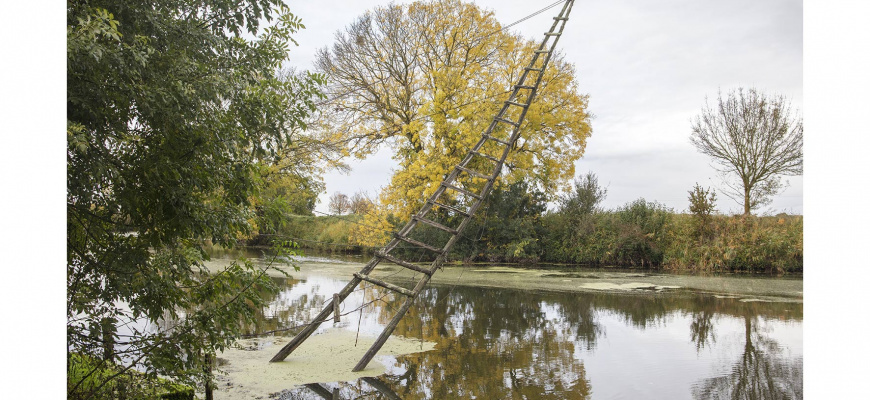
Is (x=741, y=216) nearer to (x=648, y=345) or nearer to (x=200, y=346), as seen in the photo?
(x=648, y=345)

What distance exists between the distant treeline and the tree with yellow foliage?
169cm

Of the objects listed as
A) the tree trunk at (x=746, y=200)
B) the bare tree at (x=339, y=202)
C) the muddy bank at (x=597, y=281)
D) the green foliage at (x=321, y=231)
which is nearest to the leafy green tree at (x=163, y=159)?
the muddy bank at (x=597, y=281)

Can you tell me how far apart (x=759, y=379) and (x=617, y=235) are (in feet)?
45.5

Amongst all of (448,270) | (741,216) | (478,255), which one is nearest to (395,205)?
(448,270)

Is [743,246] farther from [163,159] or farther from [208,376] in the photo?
[163,159]

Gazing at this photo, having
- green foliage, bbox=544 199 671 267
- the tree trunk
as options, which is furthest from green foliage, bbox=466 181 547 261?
the tree trunk

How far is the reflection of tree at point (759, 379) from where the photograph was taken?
510cm

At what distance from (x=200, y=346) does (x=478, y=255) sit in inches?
608

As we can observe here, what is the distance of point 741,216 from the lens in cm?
1728

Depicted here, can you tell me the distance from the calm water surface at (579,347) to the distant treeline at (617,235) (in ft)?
20.0

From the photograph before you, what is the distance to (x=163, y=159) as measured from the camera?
343 cm
